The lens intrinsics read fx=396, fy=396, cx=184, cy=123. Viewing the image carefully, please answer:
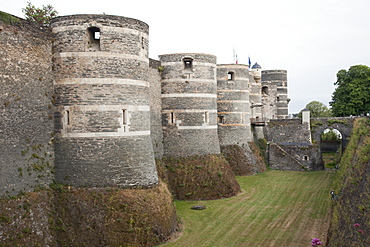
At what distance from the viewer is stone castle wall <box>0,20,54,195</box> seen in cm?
1602

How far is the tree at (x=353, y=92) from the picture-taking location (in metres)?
57.0

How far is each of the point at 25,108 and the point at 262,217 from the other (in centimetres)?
1458

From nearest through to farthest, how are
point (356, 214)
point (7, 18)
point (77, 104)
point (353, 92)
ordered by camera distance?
point (356, 214) < point (7, 18) < point (77, 104) < point (353, 92)

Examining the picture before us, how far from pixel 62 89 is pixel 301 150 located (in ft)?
104

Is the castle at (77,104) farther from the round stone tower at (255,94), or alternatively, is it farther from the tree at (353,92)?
the tree at (353,92)

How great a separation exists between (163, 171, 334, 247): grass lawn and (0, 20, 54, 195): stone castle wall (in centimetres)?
715

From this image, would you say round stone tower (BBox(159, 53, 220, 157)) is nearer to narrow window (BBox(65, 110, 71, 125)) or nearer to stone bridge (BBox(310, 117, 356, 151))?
narrow window (BBox(65, 110, 71, 125))

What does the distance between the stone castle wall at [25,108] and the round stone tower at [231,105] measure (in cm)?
2168

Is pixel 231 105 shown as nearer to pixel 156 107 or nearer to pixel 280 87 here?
pixel 156 107

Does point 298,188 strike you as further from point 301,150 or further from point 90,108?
point 90,108

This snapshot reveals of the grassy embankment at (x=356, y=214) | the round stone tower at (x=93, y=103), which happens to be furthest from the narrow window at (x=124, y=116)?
the grassy embankment at (x=356, y=214)

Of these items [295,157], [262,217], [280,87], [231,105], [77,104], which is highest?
[280,87]

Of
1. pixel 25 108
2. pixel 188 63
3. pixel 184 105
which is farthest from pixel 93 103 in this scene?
pixel 188 63

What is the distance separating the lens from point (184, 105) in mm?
29344
